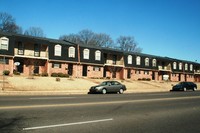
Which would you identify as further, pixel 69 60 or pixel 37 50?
pixel 69 60

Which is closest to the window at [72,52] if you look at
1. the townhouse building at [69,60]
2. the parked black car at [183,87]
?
the townhouse building at [69,60]

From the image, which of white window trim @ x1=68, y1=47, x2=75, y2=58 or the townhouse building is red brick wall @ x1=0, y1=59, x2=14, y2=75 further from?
white window trim @ x1=68, y1=47, x2=75, y2=58

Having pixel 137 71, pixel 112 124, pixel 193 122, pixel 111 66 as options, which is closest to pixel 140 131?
pixel 112 124

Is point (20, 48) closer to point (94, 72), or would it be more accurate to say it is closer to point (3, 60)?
point (3, 60)

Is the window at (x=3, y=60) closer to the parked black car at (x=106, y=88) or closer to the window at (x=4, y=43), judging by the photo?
the window at (x=4, y=43)

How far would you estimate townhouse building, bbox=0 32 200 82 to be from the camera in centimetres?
4100

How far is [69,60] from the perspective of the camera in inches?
1871

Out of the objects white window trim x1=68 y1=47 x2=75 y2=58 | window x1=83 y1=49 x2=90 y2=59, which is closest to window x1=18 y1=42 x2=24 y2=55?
white window trim x1=68 y1=47 x2=75 y2=58

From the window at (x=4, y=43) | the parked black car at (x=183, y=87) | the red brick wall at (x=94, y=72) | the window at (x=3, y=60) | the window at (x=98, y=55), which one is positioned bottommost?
the parked black car at (x=183, y=87)

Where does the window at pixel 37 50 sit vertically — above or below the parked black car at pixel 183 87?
above

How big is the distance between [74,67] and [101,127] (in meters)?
40.8

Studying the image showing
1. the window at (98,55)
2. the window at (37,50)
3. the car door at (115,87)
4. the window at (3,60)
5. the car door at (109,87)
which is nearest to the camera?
the car door at (109,87)

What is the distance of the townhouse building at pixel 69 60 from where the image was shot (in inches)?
1614

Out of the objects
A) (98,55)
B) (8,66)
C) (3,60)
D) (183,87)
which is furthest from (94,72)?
(183,87)
